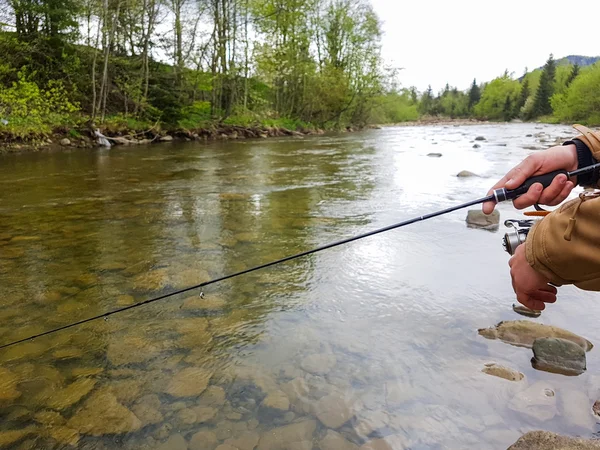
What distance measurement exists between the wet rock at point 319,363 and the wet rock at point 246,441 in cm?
48

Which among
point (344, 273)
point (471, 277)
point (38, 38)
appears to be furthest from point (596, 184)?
point (38, 38)

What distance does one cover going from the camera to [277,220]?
504 cm

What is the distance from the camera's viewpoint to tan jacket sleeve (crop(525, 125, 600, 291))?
4.07ft

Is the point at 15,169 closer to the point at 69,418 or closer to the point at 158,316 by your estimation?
the point at 158,316

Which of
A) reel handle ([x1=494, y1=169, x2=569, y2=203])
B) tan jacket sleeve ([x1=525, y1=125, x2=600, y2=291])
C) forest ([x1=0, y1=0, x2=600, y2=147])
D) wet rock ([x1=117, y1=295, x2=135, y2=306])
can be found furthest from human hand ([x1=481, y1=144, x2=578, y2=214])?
forest ([x1=0, y1=0, x2=600, y2=147])

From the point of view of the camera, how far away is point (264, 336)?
244 cm

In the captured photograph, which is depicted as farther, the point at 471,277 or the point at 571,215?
the point at 471,277

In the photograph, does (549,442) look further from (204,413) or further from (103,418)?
(103,418)

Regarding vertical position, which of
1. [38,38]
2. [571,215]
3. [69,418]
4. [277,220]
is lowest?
[69,418]

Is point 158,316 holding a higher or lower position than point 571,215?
lower

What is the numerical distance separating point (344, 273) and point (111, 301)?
1.77 metres

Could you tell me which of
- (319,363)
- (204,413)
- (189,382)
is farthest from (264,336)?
(204,413)

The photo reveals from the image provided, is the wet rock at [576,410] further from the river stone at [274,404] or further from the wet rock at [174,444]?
the wet rock at [174,444]

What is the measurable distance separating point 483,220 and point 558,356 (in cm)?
289
